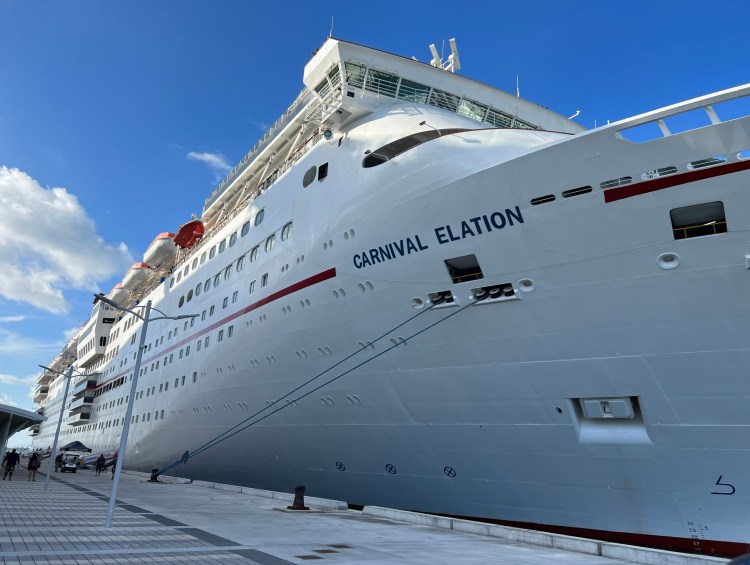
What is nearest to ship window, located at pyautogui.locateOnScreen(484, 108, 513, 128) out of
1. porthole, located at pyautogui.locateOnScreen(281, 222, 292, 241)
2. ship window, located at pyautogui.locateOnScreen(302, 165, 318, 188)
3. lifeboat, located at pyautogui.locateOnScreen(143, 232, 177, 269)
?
ship window, located at pyautogui.locateOnScreen(302, 165, 318, 188)

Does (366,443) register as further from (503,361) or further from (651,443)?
(651,443)

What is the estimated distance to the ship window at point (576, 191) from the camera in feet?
26.7

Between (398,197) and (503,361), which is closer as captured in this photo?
(503,361)

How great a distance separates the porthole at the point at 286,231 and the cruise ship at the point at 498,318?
0.26 ft

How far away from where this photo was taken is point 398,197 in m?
10.6

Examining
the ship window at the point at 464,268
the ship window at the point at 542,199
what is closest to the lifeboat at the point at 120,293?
the ship window at the point at 464,268

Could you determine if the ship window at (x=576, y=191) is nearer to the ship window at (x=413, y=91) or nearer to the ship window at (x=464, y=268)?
the ship window at (x=464, y=268)

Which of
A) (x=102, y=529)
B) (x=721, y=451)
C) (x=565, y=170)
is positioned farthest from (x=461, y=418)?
(x=102, y=529)

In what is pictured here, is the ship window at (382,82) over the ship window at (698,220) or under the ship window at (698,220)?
over

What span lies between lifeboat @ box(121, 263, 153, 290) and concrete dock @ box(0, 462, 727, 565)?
28.7 m

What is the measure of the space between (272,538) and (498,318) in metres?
5.04

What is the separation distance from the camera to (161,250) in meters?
34.7

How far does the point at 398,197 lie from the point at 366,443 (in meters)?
5.09

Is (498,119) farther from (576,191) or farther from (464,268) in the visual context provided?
(576,191)
